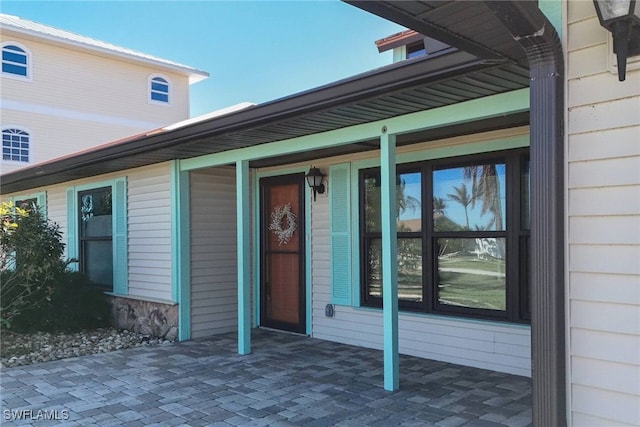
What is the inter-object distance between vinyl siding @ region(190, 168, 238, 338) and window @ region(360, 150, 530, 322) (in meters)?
2.10

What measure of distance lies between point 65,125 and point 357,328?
13.9 meters

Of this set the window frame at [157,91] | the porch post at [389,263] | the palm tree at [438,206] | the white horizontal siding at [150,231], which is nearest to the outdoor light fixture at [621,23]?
the porch post at [389,263]

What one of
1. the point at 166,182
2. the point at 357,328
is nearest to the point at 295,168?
the point at 166,182

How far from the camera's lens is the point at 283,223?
6.68 m

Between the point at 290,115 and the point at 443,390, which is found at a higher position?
the point at 290,115

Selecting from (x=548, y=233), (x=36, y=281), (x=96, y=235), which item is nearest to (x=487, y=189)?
(x=548, y=233)

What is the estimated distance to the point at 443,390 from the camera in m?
4.02

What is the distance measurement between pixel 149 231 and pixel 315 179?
251 cm

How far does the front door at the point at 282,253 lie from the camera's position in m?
6.42

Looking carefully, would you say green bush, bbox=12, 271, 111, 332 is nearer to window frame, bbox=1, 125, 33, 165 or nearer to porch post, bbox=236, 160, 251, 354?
porch post, bbox=236, 160, 251, 354

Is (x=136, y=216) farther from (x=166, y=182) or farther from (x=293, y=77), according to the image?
(x=293, y=77)

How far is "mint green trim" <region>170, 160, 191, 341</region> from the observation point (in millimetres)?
6281

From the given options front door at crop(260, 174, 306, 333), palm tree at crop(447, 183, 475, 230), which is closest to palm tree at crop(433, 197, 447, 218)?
palm tree at crop(447, 183, 475, 230)

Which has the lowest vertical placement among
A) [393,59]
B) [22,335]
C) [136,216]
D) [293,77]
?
[22,335]
